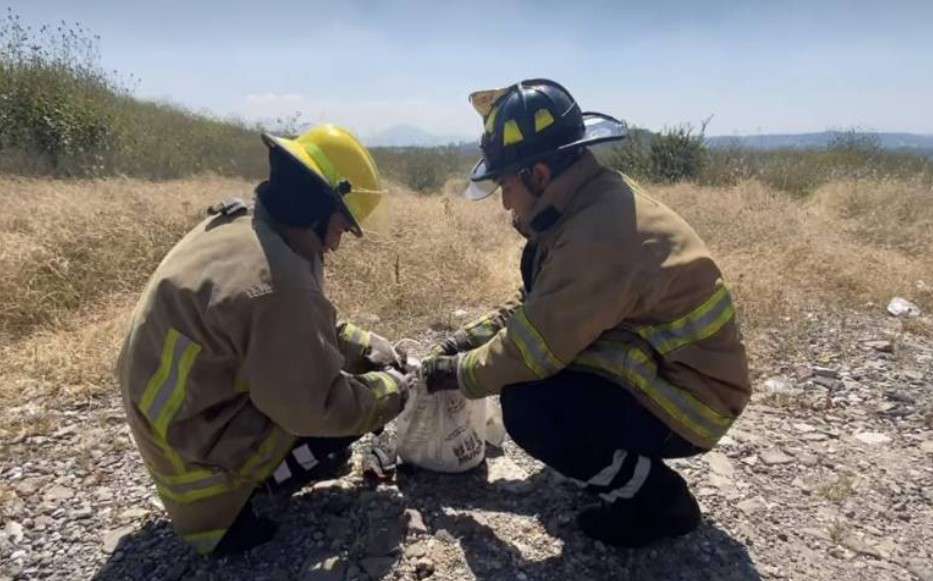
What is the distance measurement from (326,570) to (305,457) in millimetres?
376

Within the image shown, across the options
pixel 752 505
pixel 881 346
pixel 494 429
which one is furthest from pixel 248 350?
pixel 881 346

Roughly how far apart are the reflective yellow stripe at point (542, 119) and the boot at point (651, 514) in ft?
3.86

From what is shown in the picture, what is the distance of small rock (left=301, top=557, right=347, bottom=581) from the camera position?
6.61 feet

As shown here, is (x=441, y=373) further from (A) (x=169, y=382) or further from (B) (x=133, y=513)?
(B) (x=133, y=513)

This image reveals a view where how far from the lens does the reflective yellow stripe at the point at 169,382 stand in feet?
5.83

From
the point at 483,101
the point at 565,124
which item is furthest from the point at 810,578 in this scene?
the point at 483,101

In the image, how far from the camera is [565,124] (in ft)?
6.75

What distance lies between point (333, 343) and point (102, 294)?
11.3 feet

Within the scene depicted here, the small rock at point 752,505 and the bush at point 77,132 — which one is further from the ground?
the bush at point 77,132

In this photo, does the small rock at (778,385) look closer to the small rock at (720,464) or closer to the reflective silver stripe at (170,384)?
the small rock at (720,464)

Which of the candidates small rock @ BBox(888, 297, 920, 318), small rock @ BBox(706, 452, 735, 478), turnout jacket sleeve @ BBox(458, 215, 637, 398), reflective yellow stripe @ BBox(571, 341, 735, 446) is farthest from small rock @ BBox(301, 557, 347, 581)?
small rock @ BBox(888, 297, 920, 318)

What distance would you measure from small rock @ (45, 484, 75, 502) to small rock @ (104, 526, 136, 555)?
0.37 metres

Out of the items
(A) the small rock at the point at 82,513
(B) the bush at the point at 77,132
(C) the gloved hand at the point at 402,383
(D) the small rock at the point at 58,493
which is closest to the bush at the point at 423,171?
(B) the bush at the point at 77,132

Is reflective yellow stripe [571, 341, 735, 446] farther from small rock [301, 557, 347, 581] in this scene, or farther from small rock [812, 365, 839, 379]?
small rock [812, 365, 839, 379]
